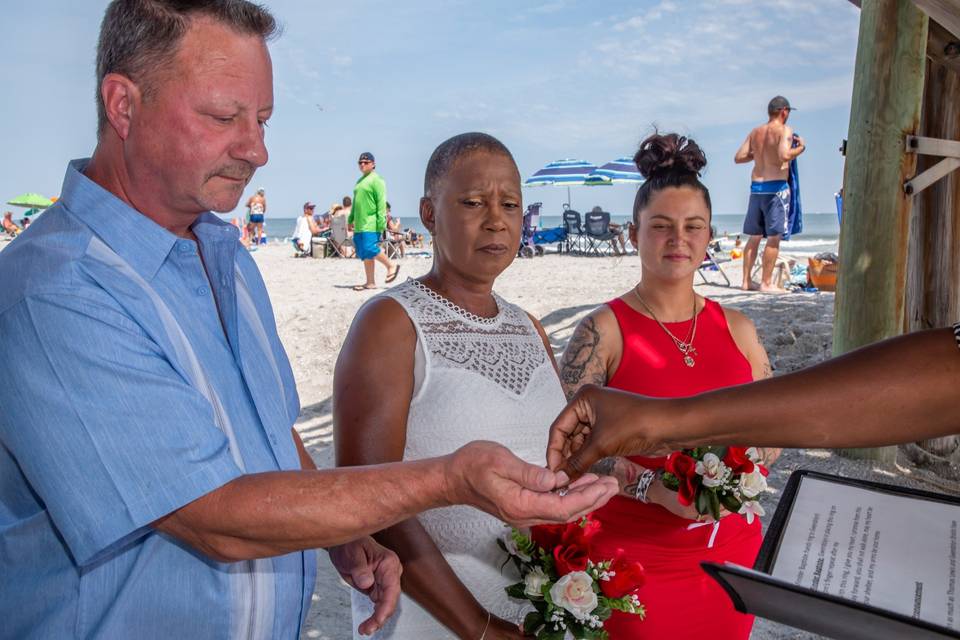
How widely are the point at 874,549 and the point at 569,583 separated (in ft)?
3.10

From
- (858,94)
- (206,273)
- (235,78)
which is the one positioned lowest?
(206,273)

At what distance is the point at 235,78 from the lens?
1.61m

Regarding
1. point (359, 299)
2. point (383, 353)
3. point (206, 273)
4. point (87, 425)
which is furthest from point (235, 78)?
point (359, 299)

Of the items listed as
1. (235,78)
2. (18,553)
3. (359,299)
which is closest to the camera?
(18,553)

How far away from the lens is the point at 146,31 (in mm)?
1535

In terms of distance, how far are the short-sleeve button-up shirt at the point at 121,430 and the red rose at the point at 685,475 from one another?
127 centimetres

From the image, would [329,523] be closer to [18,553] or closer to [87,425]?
[87,425]

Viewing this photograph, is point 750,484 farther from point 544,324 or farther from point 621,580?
point 544,324

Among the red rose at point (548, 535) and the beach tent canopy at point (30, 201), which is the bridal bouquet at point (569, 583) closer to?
the red rose at point (548, 535)

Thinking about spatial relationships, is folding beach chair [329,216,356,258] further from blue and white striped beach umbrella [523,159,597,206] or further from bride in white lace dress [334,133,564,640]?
bride in white lace dress [334,133,564,640]

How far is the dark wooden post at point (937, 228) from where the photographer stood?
17.4 feet

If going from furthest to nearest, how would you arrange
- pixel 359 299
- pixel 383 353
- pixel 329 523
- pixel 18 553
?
1. pixel 359 299
2. pixel 383 353
3. pixel 18 553
4. pixel 329 523

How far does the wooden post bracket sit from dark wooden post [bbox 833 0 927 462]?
0.06 m

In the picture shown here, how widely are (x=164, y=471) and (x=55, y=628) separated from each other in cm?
46
